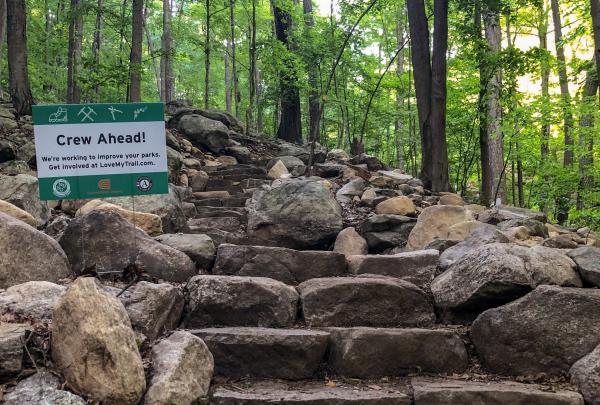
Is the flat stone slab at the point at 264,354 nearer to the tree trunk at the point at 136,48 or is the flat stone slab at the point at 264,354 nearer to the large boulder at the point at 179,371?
the large boulder at the point at 179,371

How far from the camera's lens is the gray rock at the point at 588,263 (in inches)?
156

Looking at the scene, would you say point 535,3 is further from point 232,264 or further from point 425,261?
point 232,264

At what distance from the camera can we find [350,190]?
8086 mm

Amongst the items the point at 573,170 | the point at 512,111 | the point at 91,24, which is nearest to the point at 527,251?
the point at 512,111

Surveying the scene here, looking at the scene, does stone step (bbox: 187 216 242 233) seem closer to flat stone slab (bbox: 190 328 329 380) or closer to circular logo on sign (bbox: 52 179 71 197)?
circular logo on sign (bbox: 52 179 71 197)

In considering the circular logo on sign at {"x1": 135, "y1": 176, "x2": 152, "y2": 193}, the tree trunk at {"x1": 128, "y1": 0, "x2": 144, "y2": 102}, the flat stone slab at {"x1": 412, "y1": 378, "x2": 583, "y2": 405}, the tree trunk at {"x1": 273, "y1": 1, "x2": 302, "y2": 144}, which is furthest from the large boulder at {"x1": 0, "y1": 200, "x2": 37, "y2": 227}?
the tree trunk at {"x1": 273, "y1": 1, "x2": 302, "y2": 144}

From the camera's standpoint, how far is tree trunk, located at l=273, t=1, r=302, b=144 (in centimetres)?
1465

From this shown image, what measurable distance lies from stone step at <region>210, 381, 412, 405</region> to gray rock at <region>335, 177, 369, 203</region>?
459 centimetres

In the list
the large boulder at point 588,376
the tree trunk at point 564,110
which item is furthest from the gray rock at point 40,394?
the tree trunk at point 564,110

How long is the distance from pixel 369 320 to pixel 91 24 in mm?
23330

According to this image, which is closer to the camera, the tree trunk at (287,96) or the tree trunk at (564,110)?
the tree trunk at (564,110)

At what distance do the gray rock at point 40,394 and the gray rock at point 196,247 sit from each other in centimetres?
221

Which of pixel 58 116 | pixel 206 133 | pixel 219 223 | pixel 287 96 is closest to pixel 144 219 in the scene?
pixel 219 223

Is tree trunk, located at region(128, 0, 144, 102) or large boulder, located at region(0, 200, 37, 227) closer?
large boulder, located at region(0, 200, 37, 227)
